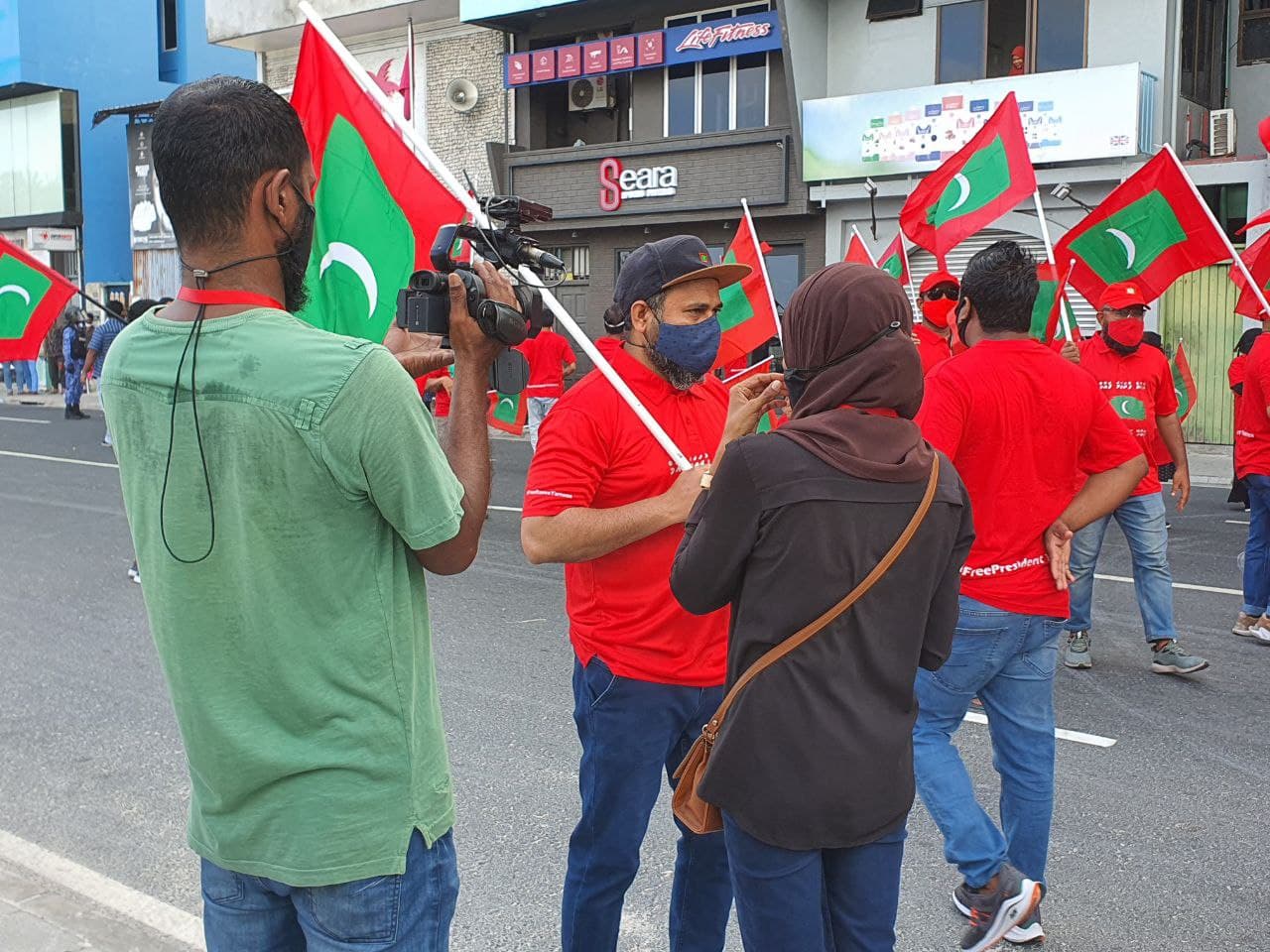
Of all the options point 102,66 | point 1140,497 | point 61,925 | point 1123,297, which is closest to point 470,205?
point 61,925

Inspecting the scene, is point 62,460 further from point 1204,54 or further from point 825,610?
point 1204,54

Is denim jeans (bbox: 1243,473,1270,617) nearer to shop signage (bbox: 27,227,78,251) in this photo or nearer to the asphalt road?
the asphalt road

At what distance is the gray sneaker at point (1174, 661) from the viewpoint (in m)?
6.31

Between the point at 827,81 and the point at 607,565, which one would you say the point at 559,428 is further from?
the point at 827,81

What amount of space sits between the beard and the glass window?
16909mm

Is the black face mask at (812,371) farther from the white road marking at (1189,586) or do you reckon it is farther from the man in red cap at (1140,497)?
the white road marking at (1189,586)

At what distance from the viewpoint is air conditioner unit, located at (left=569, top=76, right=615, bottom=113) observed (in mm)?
22250

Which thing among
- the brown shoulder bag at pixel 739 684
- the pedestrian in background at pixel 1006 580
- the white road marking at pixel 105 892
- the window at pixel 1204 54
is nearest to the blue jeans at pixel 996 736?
the pedestrian in background at pixel 1006 580

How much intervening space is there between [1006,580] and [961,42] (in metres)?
16.9

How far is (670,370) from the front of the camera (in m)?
3.28

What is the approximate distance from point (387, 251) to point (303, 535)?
1.69 m

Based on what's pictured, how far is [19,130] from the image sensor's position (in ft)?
111

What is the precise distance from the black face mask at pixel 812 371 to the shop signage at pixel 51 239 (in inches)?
1276

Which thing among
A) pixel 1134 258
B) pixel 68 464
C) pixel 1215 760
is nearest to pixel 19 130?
pixel 68 464
